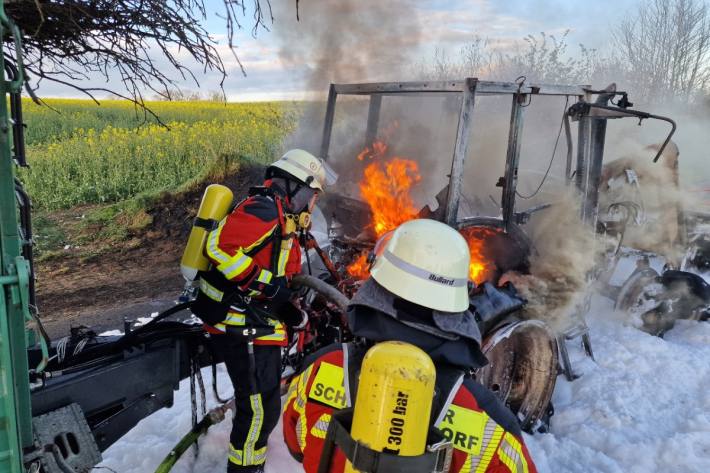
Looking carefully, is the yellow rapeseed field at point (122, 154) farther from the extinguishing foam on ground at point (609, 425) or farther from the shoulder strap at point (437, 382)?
the shoulder strap at point (437, 382)

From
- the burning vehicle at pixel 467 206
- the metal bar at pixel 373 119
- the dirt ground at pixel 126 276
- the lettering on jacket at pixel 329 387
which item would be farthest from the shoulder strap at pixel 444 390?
the dirt ground at pixel 126 276

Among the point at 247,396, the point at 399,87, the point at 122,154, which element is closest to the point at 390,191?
the point at 399,87

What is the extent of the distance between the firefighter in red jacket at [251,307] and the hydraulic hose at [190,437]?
26 centimetres

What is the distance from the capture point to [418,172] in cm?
493

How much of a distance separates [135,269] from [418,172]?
18.7ft

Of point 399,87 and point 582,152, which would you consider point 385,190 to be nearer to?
point 399,87

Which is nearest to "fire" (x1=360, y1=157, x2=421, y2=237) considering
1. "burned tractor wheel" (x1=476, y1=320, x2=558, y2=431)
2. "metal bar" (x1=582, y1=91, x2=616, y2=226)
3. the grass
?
"burned tractor wheel" (x1=476, y1=320, x2=558, y2=431)

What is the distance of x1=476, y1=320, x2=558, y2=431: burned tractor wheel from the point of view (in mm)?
3777

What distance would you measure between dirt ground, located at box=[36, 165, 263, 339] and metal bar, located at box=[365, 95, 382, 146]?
3.83 m

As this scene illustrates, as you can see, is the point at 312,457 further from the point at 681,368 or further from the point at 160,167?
the point at 160,167

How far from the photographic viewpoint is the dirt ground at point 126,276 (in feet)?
21.7

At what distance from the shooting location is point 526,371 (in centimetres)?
404

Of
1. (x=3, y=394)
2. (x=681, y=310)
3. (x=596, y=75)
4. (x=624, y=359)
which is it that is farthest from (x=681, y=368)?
(x=596, y=75)

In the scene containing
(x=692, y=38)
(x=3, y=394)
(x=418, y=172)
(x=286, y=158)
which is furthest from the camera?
(x=692, y=38)
